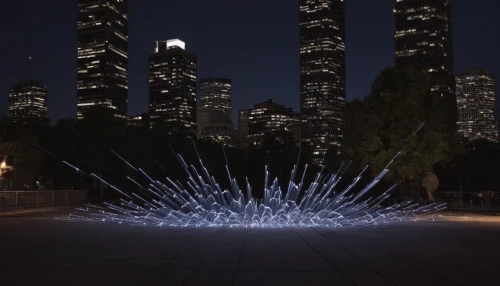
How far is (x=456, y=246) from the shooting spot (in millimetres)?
17469

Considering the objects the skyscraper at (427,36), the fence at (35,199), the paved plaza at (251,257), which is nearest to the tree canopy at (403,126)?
the paved plaza at (251,257)

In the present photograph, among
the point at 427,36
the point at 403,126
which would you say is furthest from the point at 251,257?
the point at 427,36

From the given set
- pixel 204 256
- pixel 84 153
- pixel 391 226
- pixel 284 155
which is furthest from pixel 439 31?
pixel 204 256

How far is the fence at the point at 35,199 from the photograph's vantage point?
43.4 m

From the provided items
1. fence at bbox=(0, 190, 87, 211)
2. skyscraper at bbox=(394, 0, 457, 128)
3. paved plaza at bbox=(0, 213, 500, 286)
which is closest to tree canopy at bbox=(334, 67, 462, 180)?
paved plaza at bbox=(0, 213, 500, 286)

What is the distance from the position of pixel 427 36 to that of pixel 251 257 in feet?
604

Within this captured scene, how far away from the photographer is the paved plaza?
1177 centimetres

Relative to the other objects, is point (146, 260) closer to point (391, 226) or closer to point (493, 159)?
point (391, 226)

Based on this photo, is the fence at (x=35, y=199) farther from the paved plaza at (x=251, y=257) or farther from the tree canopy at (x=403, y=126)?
the tree canopy at (x=403, y=126)

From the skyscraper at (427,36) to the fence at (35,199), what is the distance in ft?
484

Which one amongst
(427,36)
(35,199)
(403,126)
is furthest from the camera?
(427,36)

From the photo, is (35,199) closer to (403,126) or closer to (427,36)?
(403,126)

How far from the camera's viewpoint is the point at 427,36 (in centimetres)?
18588

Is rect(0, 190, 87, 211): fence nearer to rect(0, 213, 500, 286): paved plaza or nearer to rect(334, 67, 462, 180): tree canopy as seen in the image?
rect(0, 213, 500, 286): paved plaza
